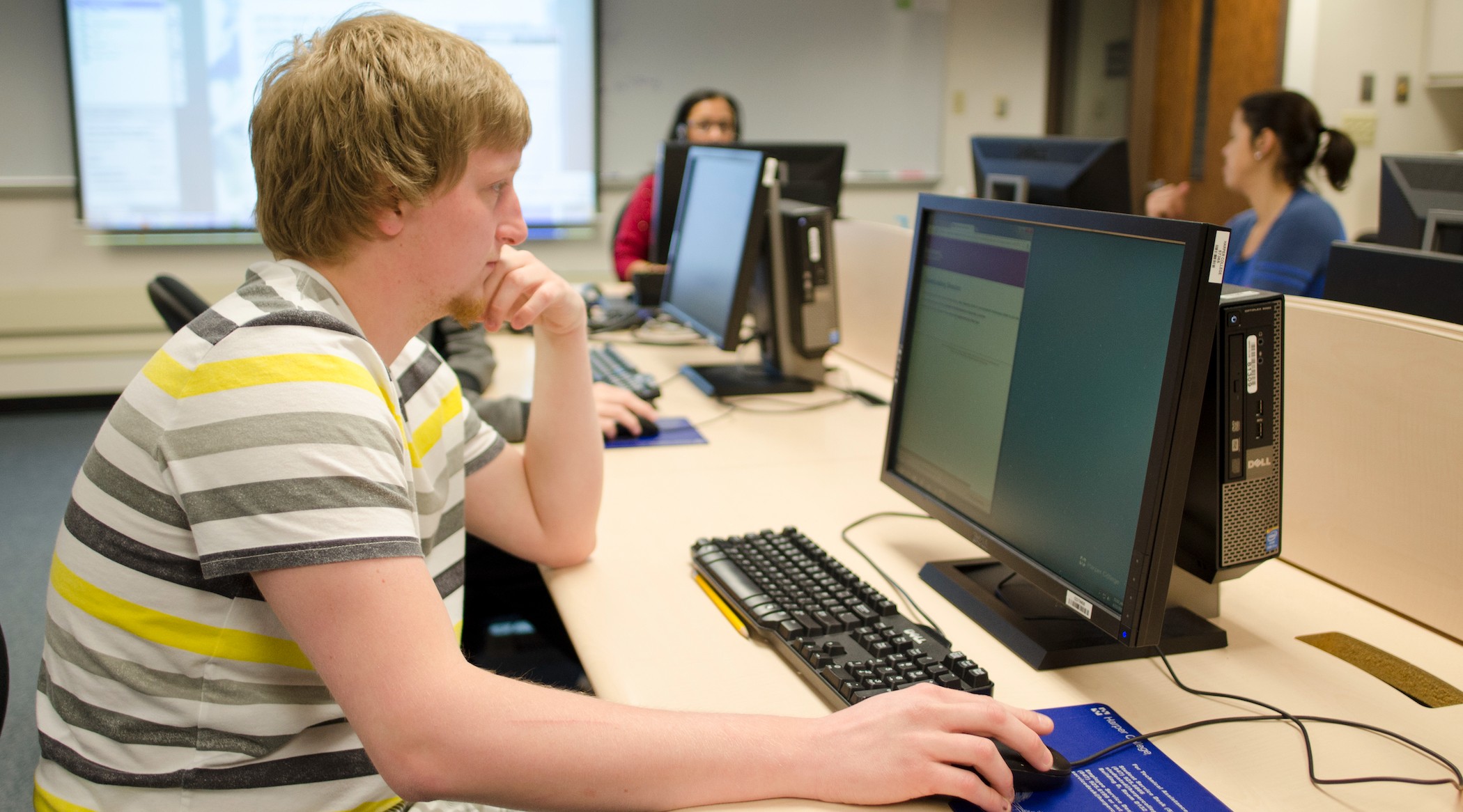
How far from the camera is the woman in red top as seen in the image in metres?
3.59

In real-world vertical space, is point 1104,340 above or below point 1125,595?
above

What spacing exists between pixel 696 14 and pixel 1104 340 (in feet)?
13.8

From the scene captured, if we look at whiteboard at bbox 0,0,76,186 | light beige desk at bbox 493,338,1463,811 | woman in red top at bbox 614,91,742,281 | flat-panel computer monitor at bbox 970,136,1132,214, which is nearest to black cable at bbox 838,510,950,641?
light beige desk at bbox 493,338,1463,811

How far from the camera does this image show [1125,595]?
0.85 m

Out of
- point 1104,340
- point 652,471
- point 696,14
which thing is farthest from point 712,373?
point 696,14

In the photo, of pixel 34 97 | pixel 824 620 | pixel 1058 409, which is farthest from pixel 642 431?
pixel 34 97

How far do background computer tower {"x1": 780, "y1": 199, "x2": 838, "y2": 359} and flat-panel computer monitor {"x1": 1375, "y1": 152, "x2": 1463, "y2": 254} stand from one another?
0.97 m

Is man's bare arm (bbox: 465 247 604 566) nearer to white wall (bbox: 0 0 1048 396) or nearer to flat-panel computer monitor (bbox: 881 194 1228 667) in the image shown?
flat-panel computer monitor (bbox: 881 194 1228 667)

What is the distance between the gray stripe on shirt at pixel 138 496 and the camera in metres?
0.78

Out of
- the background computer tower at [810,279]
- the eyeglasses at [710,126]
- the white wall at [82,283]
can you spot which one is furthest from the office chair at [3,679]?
the white wall at [82,283]

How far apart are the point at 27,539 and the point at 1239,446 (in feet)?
10.8

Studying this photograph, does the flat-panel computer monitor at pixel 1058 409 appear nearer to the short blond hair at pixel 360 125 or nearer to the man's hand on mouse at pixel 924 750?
the man's hand on mouse at pixel 924 750

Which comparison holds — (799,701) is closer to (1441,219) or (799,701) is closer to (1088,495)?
(1088,495)

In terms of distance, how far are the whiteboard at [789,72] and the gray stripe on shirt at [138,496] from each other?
13.4 feet
